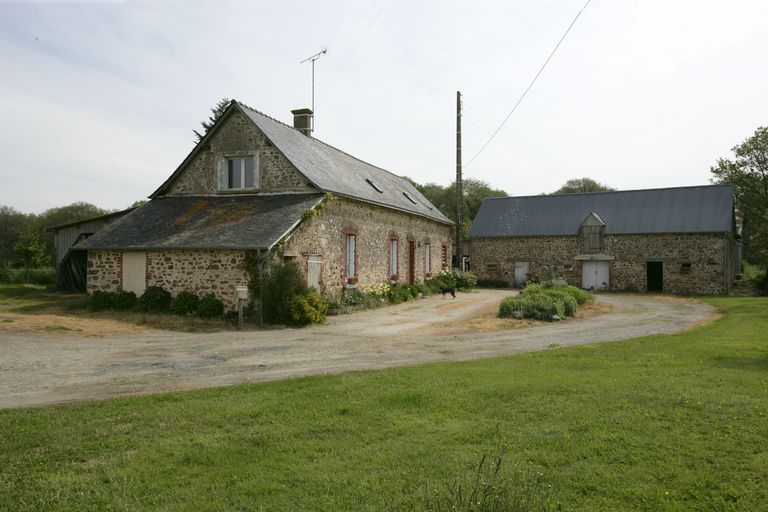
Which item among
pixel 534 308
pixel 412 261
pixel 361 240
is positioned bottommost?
pixel 534 308

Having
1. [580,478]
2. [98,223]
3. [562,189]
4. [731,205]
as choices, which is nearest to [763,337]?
[580,478]

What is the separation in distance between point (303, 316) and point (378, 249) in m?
7.80

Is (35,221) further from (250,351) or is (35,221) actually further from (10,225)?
(250,351)

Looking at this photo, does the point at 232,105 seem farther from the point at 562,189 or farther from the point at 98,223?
the point at 562,189

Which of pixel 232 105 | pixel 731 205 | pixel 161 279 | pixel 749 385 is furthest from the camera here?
pixel 731 205

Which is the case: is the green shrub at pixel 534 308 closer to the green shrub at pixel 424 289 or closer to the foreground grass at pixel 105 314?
the foreground grass at pixel 105 314

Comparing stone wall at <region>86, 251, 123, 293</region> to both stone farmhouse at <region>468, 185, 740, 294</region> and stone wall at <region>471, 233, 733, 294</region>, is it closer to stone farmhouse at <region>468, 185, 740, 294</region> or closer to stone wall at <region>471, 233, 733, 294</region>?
stone farmhouse at <region>468, 185, 740, 294</region>

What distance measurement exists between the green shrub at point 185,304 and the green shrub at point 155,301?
40 cm

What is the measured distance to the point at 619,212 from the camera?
32.4m

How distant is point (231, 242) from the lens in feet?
51.8

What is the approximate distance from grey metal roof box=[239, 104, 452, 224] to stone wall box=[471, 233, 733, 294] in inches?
265

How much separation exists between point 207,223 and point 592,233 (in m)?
22.8

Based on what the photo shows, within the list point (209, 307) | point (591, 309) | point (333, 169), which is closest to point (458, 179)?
point (333, 169)

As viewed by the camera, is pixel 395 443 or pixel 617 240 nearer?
pixel 395 443
